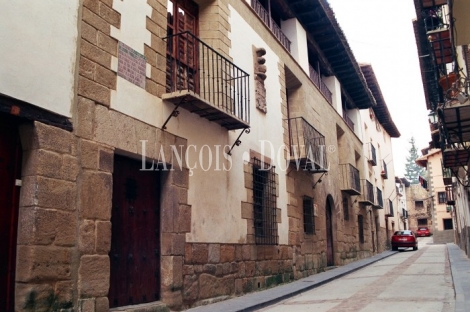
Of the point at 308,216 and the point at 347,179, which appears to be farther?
the point at 347,179

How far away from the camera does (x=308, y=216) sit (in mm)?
12078

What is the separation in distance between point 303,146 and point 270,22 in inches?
124

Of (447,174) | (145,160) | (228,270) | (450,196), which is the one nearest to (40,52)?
(145,160)

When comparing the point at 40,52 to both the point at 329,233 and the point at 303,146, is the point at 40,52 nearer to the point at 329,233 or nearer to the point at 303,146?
the point at 303,146

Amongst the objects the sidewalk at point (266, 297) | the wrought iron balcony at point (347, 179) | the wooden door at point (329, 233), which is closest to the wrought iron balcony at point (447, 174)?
the wrought iron balcony at point (347, 179)

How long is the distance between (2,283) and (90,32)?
2855 mm

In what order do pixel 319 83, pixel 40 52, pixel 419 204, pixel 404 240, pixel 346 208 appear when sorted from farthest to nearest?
pixel 419 204 < pixel 404 240 < pixel 346 208 < pixel 319 83 < pixel 40 52

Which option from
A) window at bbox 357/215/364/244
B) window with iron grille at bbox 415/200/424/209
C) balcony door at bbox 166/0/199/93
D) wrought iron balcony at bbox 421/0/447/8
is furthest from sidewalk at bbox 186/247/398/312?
window with iron grille at bbox 415/200/424/209

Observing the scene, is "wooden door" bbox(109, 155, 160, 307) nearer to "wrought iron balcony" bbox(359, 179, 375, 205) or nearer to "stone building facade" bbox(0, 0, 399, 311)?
"stone building facade" bbox(0, 0, 399, 311)

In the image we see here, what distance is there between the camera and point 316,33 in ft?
46.5

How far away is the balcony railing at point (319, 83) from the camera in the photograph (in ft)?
47.6

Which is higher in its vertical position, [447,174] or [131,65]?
[447,174]

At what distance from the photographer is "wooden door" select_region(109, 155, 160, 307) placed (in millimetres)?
5613

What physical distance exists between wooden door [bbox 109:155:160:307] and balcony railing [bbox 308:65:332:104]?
895 cm
